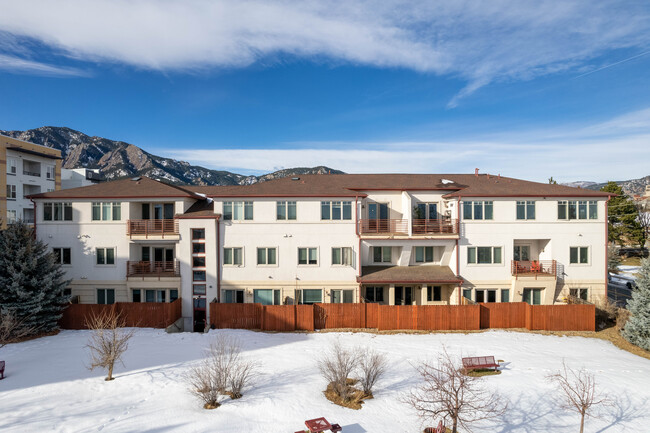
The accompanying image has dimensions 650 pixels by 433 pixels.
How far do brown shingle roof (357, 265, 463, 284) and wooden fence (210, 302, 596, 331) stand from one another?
1.91 meters

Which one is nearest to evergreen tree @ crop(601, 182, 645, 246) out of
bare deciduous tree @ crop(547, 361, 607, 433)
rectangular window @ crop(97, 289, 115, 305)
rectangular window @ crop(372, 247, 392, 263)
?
rectangular window @ crop(372, 247, 392, 263)

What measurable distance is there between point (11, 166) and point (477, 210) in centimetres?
5628

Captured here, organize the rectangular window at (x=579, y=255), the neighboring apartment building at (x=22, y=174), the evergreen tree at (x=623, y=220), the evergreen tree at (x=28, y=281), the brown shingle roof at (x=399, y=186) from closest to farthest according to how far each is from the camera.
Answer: the evergreen tree at (x=28, y=281) → the brown shingle roof at (x=399, y=186) → the rectangular window at (x=579, y=255) → the neighboring apartment building at (x=22, y=174) → the evergreen tree at (x=623, y=220)

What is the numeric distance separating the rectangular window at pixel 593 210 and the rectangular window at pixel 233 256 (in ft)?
80.4

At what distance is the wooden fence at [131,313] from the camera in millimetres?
21578

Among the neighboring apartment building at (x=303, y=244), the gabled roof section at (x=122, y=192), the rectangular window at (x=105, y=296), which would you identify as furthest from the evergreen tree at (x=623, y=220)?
the rectangular window at (x=105, y=296)

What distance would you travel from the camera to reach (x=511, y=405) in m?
12.8

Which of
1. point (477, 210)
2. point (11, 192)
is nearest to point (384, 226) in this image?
point (477, 210)

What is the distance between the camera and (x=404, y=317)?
21672 millimetres

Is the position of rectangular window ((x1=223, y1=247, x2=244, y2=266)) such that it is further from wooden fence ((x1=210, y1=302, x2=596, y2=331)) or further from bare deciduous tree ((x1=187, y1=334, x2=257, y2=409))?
Answer: bare deciduous tree ((x1=187, y1=334, x2=257, y2=409))

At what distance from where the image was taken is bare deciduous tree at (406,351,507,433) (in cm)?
1062

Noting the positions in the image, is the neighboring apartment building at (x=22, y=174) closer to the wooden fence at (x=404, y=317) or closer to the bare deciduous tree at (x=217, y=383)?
the wooden fence at (x=404, y=317)

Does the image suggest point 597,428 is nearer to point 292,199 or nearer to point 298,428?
point 298,428

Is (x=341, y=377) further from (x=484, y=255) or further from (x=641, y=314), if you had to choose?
(x=641, y=314)
